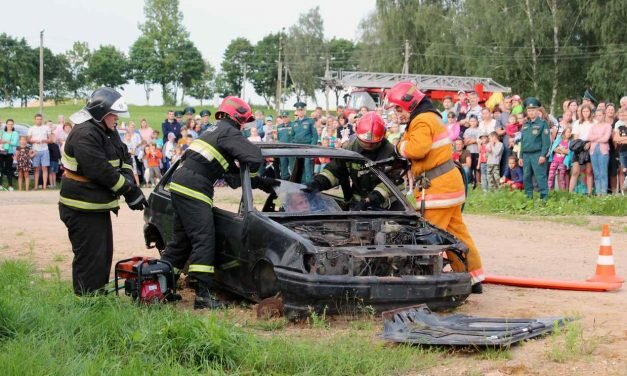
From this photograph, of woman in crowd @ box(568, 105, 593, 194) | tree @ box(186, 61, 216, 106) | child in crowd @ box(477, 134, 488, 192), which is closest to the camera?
woman in crowd @ box(568, 105, 593, 194)

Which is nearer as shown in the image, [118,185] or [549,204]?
[118,185]

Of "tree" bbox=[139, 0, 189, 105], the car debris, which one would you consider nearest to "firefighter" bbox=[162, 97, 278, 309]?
the car debris

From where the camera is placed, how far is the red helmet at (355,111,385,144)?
808 centimetres

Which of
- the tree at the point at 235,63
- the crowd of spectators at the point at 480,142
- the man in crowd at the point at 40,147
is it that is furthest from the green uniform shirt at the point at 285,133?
the tree at the point at 235,63

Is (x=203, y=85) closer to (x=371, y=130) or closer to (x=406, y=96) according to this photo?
(x=371, y=130)

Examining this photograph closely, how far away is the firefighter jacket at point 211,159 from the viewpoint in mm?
6949

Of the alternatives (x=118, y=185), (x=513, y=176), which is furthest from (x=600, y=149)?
(x=118, y=185)

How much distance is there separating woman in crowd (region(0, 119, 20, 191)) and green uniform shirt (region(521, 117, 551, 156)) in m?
12.7

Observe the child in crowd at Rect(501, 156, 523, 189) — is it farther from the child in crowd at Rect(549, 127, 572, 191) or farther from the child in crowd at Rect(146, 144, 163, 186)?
the child in crowd at Rect(146, 144, 163, 186)

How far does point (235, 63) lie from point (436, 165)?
93142 mm

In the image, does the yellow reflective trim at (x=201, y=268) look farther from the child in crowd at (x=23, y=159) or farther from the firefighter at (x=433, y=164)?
the child in crowd at (x=23, y=159)

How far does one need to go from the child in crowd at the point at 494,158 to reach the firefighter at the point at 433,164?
9.08m

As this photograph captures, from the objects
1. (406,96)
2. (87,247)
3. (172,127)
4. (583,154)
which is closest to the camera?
(87,247)

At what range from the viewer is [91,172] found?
6.64 metres
